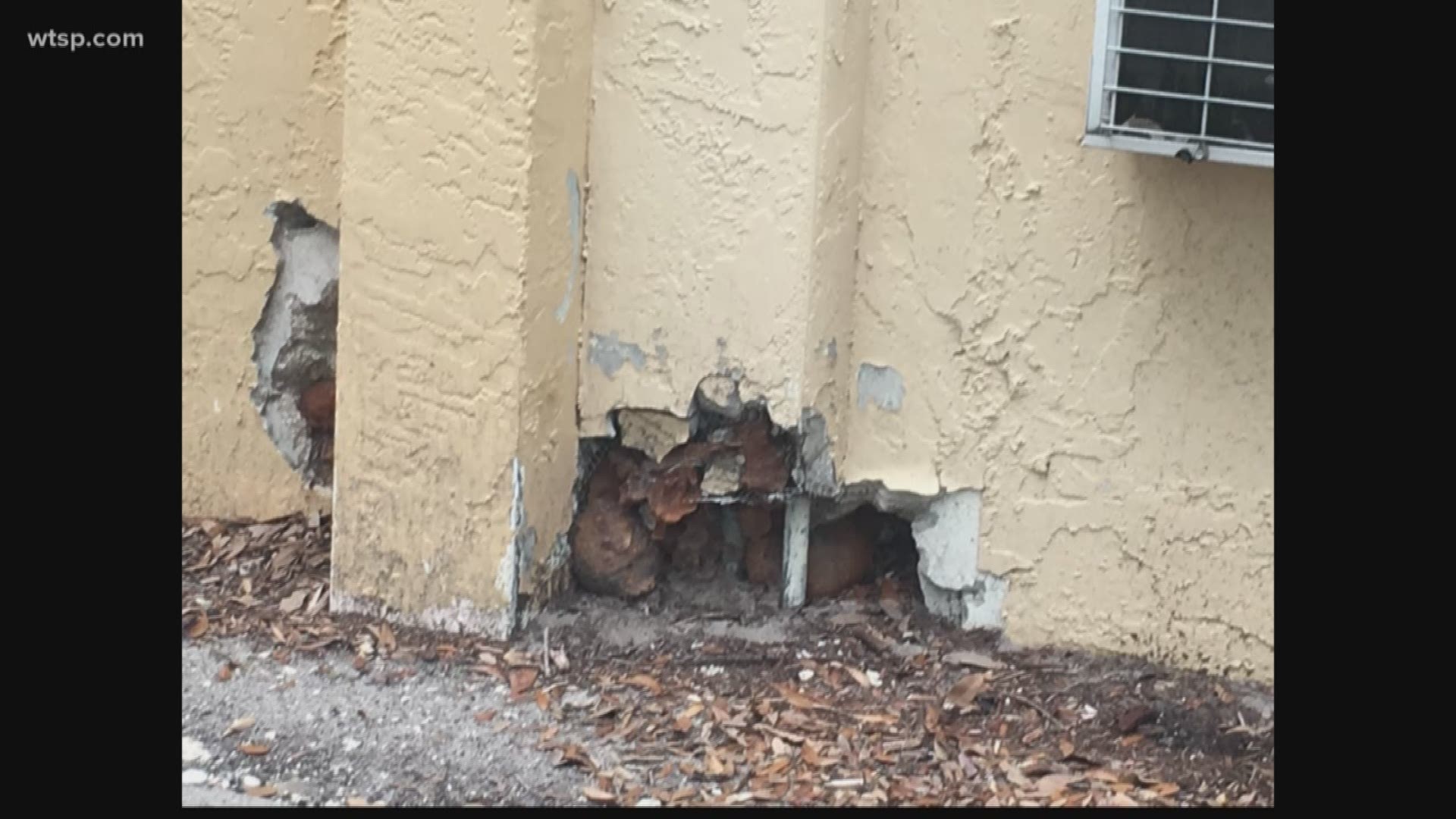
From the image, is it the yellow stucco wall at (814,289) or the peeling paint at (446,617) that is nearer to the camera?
the yellow stucco wall at (814,289)

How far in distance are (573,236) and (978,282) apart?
971 mm

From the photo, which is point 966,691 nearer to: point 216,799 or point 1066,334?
point 1066,334

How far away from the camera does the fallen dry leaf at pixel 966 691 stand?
430 cm

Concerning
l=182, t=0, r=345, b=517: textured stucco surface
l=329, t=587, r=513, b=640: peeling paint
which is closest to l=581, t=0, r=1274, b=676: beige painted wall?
l=329, t=587, r=513, b=640: peeling paint

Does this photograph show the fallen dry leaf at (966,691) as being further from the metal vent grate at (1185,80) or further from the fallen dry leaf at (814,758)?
the metal vent grate at (1185,80)

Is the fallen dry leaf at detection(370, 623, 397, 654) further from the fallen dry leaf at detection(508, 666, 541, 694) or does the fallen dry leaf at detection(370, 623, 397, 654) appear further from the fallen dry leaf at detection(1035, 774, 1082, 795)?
the fallen dry leaf at detection(1035, 774, 1082, 795)

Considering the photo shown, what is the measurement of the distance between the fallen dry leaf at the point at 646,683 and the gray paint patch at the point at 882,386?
0.85 m

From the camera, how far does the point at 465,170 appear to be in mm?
4305

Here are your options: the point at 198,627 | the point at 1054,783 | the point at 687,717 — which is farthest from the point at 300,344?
the point at 1054,783

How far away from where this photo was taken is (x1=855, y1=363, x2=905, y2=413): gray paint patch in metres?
4.54

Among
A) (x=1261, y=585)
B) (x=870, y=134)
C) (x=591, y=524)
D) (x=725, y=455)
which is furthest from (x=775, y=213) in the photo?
(x=1261, y=585)

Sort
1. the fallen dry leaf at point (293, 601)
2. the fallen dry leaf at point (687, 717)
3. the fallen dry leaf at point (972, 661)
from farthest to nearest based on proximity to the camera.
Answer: the fallen dry leaf at point (293, 601), the fallen dry leaf at point (972, 661), the fallen dry leaf at point (687, 717)

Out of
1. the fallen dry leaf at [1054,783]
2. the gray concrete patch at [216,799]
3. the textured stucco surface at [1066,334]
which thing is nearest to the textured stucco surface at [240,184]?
the gray concrete patch at [216,799]

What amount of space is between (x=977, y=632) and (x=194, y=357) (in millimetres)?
2153
